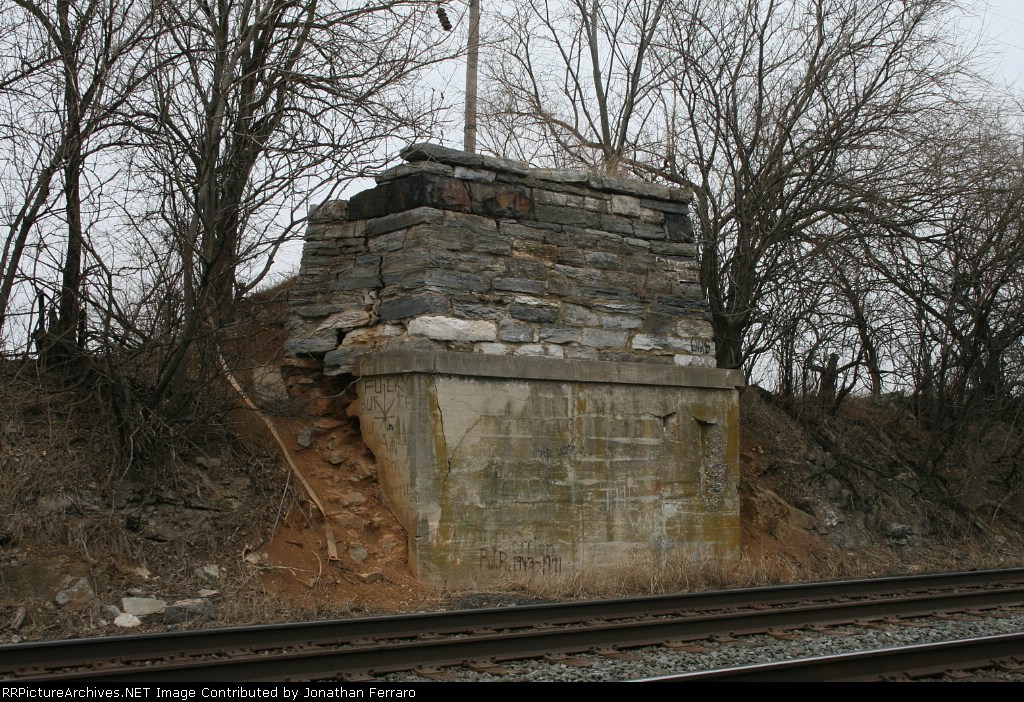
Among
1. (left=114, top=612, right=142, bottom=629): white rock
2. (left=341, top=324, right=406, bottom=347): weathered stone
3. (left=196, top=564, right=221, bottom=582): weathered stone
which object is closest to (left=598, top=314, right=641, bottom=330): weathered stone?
(left=341, top=324, right=406, bottom=347): weathered stone

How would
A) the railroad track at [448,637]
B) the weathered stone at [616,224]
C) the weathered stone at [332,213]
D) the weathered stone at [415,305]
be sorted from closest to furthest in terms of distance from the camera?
the railroad track at [448,637]
the weathered stone at [415,305]
the weathered stone at [332,213]
the weathered stone at [616,224]

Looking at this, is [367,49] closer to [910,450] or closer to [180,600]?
[180,600]

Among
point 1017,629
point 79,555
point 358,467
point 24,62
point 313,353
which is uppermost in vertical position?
point 24,62

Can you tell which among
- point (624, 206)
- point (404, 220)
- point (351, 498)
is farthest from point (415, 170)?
point (351, 498)

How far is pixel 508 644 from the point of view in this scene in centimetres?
638

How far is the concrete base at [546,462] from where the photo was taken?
29.5ft

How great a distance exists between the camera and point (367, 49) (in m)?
10.2

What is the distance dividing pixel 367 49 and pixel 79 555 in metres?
5.37

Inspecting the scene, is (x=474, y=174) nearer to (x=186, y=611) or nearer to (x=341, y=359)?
(x=341, y=359)

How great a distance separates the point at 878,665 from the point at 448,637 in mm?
2588

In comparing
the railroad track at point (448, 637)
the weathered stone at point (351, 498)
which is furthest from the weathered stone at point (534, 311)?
the railroad track at point (448, 637)

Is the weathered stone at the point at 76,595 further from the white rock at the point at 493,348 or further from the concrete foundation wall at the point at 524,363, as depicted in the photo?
the white rock at the point at 493,348

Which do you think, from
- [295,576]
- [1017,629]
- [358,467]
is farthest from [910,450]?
[295,576]

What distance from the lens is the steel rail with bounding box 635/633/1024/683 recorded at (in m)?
5.31
